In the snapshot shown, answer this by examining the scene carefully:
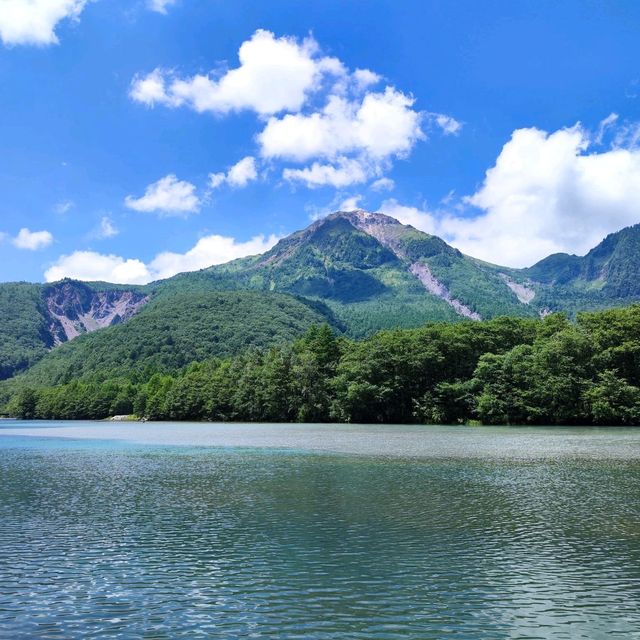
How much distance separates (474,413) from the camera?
110 meters

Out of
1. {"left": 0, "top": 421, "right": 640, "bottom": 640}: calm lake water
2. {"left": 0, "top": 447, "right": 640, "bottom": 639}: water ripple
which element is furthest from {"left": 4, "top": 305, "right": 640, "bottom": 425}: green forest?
{"left": 0, "top": 447, "right": 640, "bottom": 639}: water ripple

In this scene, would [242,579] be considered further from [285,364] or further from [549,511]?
[285,364]

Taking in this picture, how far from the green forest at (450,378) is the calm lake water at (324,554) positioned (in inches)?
2387

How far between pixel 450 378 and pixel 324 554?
101 meters

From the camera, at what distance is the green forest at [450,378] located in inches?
3703

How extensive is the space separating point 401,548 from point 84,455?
144ft

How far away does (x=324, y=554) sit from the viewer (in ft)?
59.6

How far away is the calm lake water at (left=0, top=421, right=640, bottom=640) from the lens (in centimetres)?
1287

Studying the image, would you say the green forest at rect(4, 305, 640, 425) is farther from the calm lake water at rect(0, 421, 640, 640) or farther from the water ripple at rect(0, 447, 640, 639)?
the water ripple at rect(0, 447, 640, 639)

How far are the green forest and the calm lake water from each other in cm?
6062

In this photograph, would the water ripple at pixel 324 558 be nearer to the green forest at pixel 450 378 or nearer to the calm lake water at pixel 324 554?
the calm lake water at pixel 324 554

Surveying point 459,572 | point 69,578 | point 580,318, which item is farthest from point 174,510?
point 580,318

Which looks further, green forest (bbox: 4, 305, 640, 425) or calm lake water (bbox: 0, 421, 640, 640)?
green forest (bbox: 4, 305, 640, 425)

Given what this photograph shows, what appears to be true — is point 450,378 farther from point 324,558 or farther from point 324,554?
point 324,558
